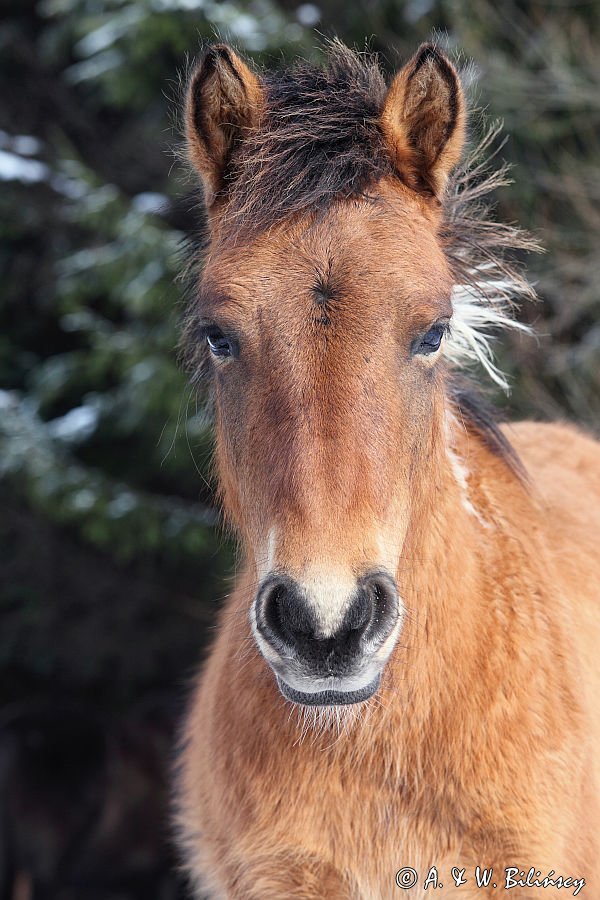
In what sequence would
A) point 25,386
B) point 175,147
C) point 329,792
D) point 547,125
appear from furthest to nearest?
point 25,386 → point 547,125 → point 175,147 → point 329,792

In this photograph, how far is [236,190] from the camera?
2.57 m

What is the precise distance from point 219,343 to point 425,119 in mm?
835

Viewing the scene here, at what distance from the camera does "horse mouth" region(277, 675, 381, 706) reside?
6.86 feet

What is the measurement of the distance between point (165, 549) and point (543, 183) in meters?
4.28

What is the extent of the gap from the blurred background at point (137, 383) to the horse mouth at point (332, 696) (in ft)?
14.4

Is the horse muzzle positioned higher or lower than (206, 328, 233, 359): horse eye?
lower

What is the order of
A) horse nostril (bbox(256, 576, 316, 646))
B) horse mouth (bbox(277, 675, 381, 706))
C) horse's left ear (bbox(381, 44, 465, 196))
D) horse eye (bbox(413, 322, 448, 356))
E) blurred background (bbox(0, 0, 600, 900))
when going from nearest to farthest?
horse nostril (bbox(256, 576, 316, 646))
horse mouth (bbox(277, 675, 381, 706))
horse eye (bbox(413, 322, 448, 356))
horse's left ear (bbox(381, 44, 465, 196))
blurred background (bbox(0, 0, 600, 900))

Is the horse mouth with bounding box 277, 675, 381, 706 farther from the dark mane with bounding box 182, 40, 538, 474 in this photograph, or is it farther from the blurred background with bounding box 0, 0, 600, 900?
the blurred background with bounding box 0, 0, 600, 900

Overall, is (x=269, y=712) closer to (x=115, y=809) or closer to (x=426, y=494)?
(x=426, y=494)

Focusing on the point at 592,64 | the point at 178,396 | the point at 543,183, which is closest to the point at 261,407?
the point at 178,396

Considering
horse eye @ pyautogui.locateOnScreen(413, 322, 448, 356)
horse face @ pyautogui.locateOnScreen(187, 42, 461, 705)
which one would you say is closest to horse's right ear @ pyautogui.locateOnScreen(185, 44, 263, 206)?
horse face @ pyautogui.locateOnScreen(187, 42, 461, 705)

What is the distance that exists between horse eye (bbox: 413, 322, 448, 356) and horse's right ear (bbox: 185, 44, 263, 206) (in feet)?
2.54

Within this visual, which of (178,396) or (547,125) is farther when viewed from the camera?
(547,125)

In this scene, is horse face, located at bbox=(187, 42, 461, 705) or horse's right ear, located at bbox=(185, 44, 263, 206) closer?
horse face, located at bbox=(187, 42, 461, 705)
